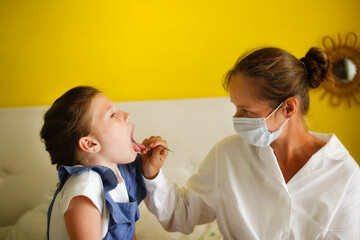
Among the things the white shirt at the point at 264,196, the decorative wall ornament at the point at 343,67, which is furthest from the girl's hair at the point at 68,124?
the decorative wall ornament at the point at 343,67

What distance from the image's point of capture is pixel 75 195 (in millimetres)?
975

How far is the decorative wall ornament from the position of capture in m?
2.24

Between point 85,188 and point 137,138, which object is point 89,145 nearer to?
point 85,188

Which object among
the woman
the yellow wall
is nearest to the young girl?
the woman

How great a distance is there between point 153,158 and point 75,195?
1.14ft

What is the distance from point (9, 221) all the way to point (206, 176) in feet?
3.96

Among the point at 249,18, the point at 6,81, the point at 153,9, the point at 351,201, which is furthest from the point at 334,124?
the point at 6,81

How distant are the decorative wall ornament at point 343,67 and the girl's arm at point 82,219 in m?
1.90

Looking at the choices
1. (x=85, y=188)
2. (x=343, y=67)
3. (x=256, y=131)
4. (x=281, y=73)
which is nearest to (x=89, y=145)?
(x=85, y=188)

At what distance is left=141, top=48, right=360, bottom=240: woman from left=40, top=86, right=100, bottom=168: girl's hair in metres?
0.31

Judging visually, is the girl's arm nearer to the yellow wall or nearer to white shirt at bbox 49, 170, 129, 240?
white shirt at bbox 49, 170, 129, 240

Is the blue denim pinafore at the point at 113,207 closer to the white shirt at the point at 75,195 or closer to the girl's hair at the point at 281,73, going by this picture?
the white shirt at the point at 75,195

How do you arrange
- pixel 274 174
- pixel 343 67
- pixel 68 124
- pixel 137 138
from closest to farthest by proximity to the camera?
pixel 68 124, pixel 274 174, pixel 137 138, pixel 343 67

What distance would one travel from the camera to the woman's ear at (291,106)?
3.77 ft
